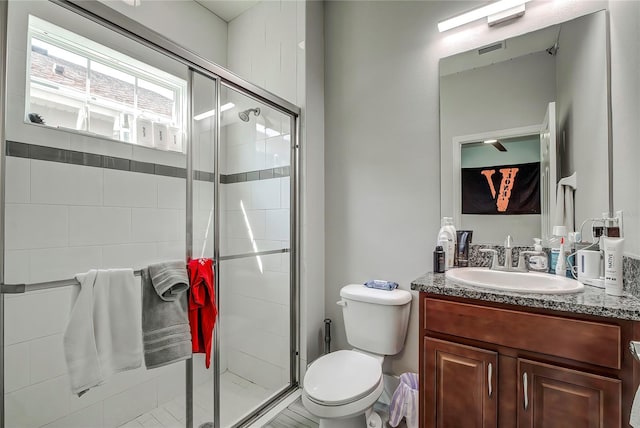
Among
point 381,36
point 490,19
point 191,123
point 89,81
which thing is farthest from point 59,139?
point 490,19

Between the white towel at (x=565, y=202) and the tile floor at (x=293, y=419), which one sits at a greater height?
the white towel at (x=565, y=202)

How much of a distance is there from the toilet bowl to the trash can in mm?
134

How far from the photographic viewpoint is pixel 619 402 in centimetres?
96

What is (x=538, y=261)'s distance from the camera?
58.1 inches

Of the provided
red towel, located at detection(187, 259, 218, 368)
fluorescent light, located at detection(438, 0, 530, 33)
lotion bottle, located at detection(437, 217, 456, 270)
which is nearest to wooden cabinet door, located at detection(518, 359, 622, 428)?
Answer: lotion bottle, located at detection(437, 217, 456, 270)

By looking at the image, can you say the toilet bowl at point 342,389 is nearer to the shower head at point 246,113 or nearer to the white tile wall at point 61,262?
the white tile wall at point 61,262

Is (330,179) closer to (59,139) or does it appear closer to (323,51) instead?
(323,51)

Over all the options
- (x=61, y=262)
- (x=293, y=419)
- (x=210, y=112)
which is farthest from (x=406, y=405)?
(x=210, y=112)

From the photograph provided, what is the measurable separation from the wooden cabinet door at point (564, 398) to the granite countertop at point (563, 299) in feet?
0.71

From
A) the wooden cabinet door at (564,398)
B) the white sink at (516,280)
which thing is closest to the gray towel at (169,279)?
the white sink at (516,280)

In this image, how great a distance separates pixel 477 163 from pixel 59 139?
6.61 feet

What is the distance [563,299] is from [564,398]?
1.11 ft

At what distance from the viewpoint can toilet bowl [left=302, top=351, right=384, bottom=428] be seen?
4.24 feet

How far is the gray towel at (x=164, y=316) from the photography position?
129 centimetres
